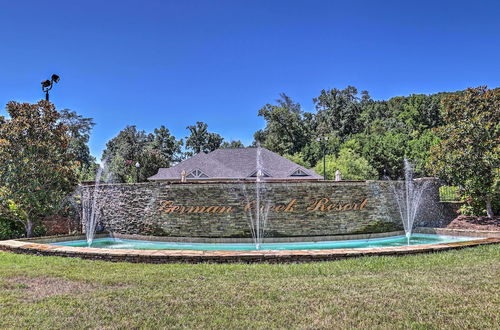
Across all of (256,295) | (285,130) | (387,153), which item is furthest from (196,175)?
(256,295)

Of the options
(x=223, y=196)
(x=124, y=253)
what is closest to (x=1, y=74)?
(x=223, y=196)

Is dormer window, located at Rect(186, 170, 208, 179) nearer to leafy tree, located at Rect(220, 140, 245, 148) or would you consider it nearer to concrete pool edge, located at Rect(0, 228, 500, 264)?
concrete pool edge, located at Rect(0, 228, 500, 264)

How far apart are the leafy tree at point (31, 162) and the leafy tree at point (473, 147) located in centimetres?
1659

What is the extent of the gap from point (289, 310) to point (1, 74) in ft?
65.0

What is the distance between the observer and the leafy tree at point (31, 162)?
13.5 metres

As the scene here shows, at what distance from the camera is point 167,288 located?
20.2 feet

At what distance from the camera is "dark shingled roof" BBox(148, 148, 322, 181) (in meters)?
30.3

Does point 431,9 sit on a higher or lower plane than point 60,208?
higher

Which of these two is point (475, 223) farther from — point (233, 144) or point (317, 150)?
point (233, 144)

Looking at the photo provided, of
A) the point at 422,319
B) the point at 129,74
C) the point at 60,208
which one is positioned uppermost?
the point at 129,74

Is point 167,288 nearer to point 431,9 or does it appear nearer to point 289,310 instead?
point 289,310

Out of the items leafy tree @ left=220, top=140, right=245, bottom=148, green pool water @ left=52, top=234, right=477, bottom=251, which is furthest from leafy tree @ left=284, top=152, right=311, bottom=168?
green pool water @ left=52, top=234, right=477, bottom=251

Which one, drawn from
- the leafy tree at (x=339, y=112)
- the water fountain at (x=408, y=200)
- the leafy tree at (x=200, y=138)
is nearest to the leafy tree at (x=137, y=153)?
the leafy tree at (x=200, y=138)

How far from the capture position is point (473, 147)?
55.8 ft
